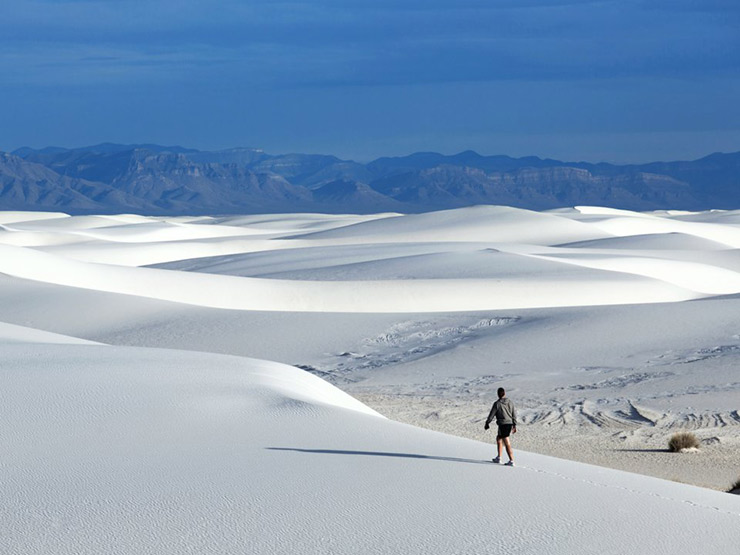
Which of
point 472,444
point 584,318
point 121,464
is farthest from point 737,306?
point 121,464

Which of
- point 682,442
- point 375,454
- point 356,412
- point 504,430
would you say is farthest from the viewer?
point 682,442

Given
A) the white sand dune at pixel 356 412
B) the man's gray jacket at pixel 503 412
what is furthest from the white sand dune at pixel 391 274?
the man's gray jacket at pixel 503 412

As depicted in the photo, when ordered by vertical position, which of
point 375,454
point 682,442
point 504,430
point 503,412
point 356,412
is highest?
point 503,412

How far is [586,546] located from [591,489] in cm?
160

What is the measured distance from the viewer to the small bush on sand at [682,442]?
46.6 feet

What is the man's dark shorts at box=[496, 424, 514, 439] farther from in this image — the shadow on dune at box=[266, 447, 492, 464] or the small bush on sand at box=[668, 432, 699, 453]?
the small bush on sand at box=[668, 432, 699, 453]

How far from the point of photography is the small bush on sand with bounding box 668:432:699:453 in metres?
14.2

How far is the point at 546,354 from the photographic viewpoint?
863 inches

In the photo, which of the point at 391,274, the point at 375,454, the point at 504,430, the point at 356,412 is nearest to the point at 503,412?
the point at 504,430

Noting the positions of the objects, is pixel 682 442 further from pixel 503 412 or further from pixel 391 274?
pixel 391 274

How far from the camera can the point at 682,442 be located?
46.7ft

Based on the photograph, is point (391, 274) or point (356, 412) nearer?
point (356, 412)

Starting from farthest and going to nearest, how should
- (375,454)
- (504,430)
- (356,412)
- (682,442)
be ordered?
1. (682,442)
2. (356,412)
3. (375,454)
4. (504,430)

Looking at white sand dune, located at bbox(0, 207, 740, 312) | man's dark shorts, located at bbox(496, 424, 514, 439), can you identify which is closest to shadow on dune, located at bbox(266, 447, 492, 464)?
man's dark shorts, located at bbox(496, 424, 514, 439)
